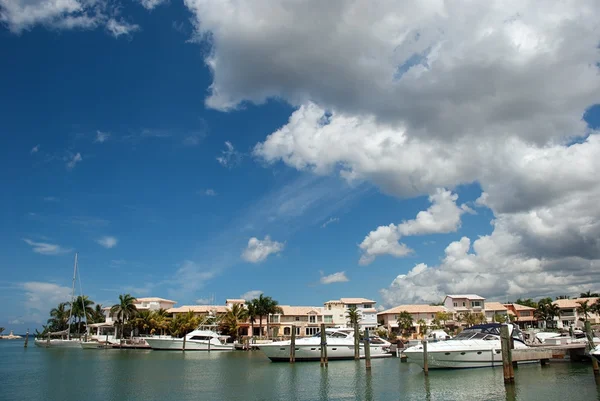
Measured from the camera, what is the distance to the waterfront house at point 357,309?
9756 cm

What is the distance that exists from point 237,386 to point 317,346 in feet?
63.6

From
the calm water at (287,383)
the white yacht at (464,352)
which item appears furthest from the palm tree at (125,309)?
the white yacht at (464,352)

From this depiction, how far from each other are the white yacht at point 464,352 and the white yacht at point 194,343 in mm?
41869

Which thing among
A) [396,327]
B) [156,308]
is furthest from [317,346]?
[156,308]

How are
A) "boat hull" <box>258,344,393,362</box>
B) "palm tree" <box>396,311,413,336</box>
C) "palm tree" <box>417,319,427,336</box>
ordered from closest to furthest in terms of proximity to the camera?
1. "boat hull" <box>258,344,393,362</box>
2. "palm tree" <box>417,319,427,336</box>
3. "palm tree" <box>396,311,413,336</box>

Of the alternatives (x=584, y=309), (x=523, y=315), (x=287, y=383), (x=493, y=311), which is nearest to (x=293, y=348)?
(x=287, y=383)

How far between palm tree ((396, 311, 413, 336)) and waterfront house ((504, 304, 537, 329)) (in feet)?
94.6

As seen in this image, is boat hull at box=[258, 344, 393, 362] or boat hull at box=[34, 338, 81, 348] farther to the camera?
boat hull at box=[34, 338, 81, 348]

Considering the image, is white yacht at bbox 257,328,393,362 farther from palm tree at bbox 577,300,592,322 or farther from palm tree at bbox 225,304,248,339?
palm tree at bbox 577,300,592,322

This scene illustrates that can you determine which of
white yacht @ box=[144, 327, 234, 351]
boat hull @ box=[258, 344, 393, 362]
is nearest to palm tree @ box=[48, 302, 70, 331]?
white yacht @ box=[144, 327, 234, 351]

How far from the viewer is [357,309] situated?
101m

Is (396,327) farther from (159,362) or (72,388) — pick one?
(72,388)

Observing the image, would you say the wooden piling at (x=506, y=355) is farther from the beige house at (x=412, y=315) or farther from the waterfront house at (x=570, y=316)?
the waterfront house at (x=570, y=316)

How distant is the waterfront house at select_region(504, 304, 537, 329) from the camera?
10300 centimetres
